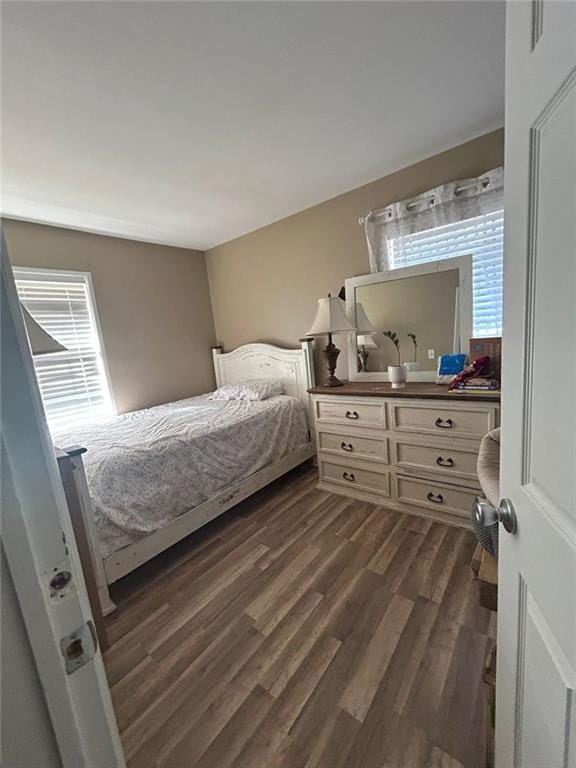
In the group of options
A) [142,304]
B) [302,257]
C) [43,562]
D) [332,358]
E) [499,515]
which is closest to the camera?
[43,562]

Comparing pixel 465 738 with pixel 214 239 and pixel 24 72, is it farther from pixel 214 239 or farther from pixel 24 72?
pixel 214 239

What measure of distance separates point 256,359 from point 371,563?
7.50 ft

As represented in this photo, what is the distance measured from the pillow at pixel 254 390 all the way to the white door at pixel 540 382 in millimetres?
2432

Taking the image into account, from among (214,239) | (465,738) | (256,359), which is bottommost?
(465,738)

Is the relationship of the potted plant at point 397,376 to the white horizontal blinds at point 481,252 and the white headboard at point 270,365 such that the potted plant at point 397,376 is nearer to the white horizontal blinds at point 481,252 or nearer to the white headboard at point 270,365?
the white horizontal blinds at point 481,252

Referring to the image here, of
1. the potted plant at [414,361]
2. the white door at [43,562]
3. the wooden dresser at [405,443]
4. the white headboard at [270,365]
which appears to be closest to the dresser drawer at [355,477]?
the wooden dresser at [405,443]

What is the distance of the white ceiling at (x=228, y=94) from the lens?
3.85ft

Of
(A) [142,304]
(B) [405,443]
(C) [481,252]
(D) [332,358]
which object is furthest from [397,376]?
(A) [142,304]

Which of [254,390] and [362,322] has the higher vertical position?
[362,322]

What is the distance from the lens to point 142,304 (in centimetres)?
327

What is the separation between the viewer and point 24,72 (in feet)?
4.17

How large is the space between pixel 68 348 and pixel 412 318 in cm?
282

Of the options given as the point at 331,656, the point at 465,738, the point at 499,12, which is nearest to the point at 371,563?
the point at 331,656

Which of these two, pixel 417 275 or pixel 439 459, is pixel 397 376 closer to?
pixel 439 459
